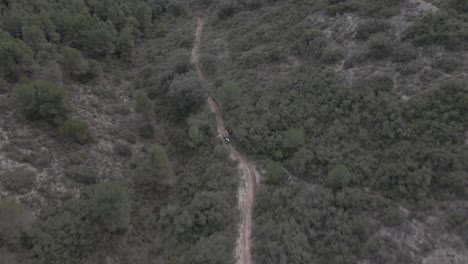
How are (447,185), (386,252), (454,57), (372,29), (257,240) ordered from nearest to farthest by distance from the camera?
(386,252) < (447,185) < (257,240) < (454,57) < (372,29)

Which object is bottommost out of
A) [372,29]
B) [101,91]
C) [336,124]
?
[336,124]

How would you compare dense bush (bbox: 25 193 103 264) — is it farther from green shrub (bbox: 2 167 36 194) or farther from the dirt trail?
the dirt trail

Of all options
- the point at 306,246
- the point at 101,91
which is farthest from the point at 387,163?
the point at 101,91

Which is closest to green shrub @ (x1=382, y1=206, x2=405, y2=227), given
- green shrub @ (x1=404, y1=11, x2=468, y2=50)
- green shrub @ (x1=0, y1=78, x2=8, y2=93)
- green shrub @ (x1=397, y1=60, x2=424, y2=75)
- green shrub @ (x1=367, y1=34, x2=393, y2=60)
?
green shrub @ (x1=397, y1=60, x2=424, y2=75)

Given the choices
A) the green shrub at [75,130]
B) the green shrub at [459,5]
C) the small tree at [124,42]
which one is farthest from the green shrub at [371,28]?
the small tree at [124,42]

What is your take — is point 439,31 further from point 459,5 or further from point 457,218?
point 457,218

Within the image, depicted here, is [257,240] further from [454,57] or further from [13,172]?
[454,57]

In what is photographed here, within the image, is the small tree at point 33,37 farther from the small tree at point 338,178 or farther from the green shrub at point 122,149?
the small tree at point 338,178
